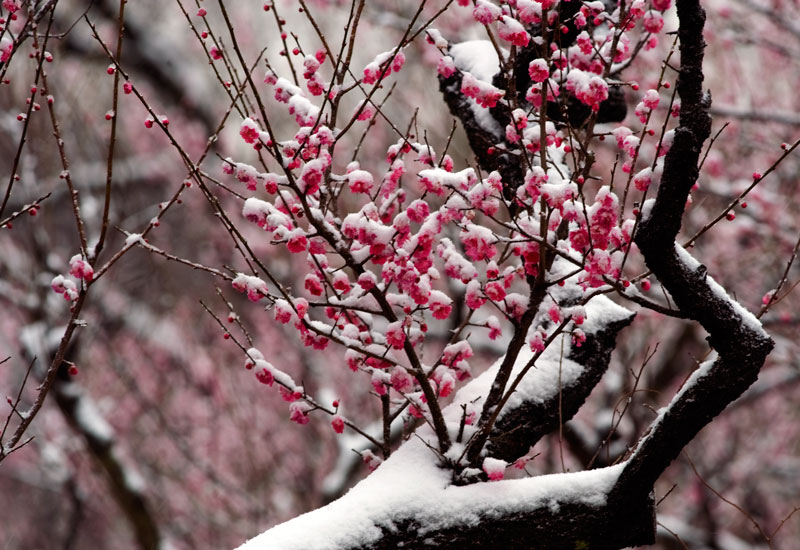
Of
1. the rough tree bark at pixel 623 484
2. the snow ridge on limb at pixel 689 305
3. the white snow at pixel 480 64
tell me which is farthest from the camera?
the white snow at pixel 480 64

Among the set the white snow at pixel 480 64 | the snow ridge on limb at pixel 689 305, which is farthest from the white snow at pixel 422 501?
the white snow at pixel 480 64

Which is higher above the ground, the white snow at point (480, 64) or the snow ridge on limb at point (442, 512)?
the white snow at point (480, 64)

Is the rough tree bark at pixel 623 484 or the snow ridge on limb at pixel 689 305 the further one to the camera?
the rough tree bark at pixel 623 484

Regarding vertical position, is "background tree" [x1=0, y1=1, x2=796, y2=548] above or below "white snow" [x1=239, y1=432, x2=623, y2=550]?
above

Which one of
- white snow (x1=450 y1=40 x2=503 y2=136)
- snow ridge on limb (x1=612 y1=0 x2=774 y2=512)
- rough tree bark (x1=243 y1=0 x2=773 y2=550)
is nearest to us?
snow ridge on limb (x1=612 y1=0 x2=774 y2=512)

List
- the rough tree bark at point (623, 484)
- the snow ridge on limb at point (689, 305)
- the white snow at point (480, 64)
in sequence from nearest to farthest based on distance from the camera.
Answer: the snow ridge on limb at point (689, 305) < the rough tree bark at point (623, 484) < the white snow at point (480, 64)

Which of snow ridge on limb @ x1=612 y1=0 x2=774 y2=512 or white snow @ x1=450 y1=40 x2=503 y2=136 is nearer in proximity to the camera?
snow ridge on limb @ x1=612 y1=0 x2=774 y2=512

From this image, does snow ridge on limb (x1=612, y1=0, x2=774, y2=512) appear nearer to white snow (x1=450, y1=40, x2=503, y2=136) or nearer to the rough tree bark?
the rough tree bark

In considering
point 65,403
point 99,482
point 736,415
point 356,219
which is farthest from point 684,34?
point 736,415

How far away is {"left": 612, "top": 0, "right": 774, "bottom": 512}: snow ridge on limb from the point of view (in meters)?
2.14

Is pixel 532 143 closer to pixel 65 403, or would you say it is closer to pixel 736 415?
pixel 65 403

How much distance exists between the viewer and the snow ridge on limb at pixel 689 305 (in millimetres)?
2141

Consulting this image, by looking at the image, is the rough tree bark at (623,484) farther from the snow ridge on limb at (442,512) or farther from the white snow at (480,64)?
the white snow at (480,64)

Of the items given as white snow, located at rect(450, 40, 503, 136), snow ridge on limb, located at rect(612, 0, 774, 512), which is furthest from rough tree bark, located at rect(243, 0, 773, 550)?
white snow, located at rect(450, 40, 503, 136)
